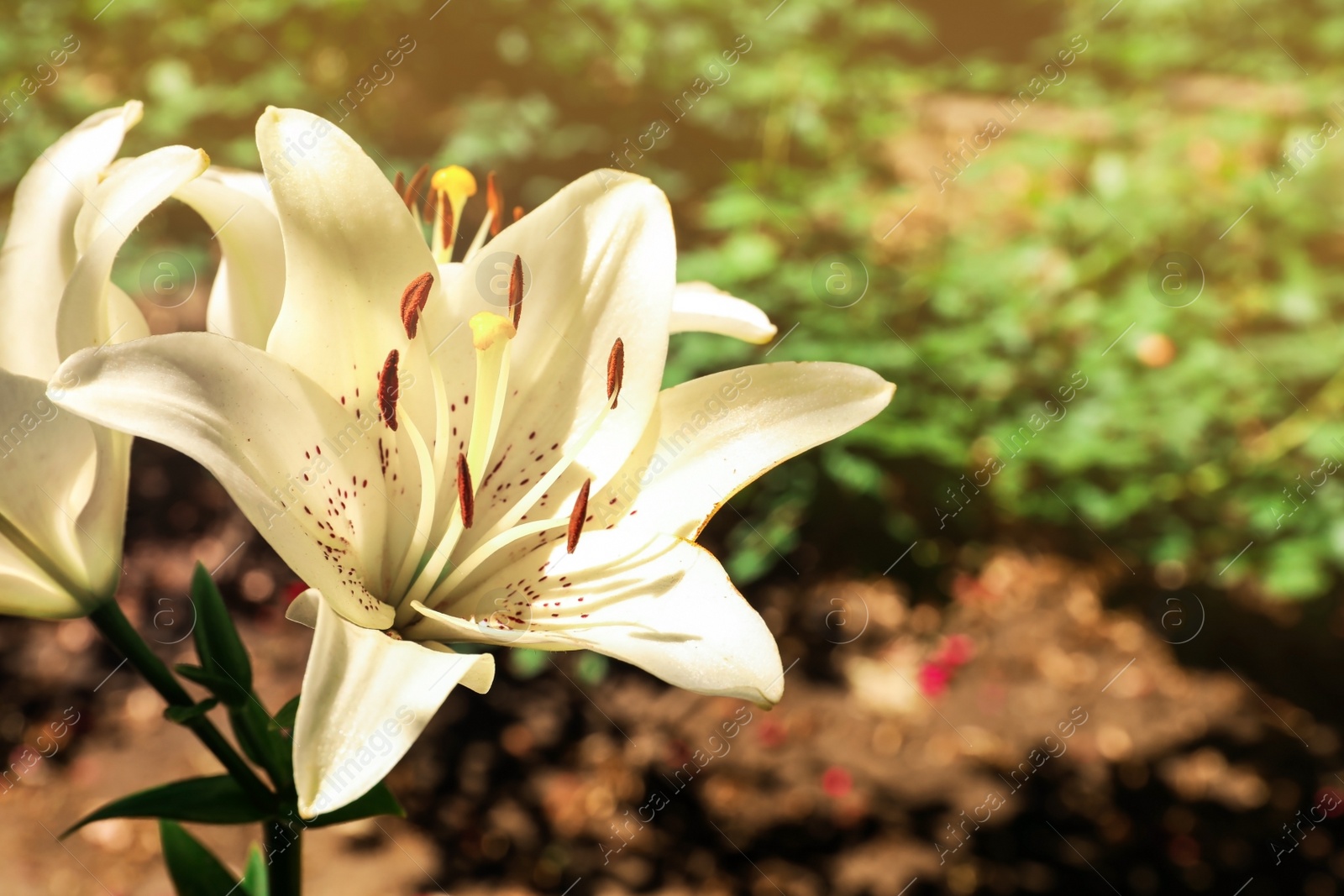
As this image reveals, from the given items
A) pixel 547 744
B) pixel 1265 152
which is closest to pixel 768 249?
pixel 547 744

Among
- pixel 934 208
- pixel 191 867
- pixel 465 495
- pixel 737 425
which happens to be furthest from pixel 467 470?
pixel 934 208

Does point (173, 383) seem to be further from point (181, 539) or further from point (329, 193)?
point (181, 539)

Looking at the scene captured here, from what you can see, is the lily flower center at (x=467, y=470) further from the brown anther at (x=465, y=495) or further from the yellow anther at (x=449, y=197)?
the yellow anther at (x=449, y=197)

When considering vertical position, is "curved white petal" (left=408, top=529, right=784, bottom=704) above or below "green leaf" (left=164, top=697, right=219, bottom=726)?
below

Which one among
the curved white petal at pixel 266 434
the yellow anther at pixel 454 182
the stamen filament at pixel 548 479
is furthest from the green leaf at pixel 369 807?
the yellow anther at pixel 454 182

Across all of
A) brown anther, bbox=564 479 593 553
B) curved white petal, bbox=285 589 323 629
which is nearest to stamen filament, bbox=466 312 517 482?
brown anther, bbox=564 479 593 553

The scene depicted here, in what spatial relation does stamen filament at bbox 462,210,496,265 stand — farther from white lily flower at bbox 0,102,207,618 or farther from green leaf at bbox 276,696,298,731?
green leaf at bbox 276,696,298,731
